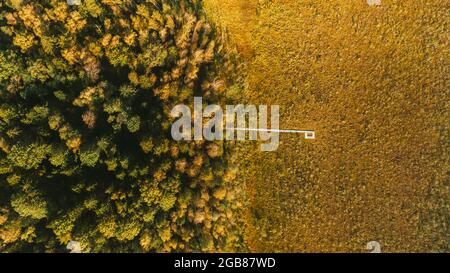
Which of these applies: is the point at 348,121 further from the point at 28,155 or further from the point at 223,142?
the point at 28,155

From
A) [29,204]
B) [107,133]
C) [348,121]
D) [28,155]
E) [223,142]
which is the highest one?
[348,121]

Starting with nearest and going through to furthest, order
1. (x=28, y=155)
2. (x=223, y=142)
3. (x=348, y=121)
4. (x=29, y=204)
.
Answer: (x=29, y=204), (x=28, y=155), (x=223, y=142), (x=348, y=121)

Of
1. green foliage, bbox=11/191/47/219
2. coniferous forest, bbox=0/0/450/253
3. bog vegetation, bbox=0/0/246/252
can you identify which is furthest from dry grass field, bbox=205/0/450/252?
green foliage, bbox=11/191/47/219

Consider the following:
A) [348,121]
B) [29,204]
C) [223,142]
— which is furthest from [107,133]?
[348,121]

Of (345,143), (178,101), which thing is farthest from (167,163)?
(345,143)

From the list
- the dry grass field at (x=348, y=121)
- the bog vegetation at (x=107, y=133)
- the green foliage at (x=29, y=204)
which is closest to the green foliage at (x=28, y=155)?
the bog vegetation at (x=107, y=133)

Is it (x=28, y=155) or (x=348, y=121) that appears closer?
(x=28, y=155)
